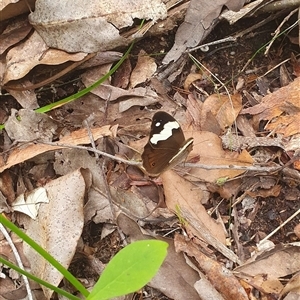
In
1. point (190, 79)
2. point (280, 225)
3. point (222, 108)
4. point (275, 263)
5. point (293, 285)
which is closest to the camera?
point (293, 285)

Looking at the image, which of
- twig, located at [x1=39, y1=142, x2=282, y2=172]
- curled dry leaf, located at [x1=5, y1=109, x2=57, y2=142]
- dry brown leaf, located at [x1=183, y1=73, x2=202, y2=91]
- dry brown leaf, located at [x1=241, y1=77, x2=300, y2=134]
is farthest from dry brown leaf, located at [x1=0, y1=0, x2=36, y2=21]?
dry brown leaf, located at [x1=241, y1=77, x2=300, y2=134]

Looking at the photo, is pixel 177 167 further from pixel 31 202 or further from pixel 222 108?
pixel 31 202

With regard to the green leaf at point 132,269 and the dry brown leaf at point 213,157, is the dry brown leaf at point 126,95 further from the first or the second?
the green leaf at point 132,269

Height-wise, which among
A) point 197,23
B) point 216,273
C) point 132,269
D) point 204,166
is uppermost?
point 132,269

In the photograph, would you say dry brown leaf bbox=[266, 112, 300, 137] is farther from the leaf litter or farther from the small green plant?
the small green plant

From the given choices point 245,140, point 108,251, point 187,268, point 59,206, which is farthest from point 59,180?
point 245,140

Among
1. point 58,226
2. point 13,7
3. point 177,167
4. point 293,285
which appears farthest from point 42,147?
point 293,285

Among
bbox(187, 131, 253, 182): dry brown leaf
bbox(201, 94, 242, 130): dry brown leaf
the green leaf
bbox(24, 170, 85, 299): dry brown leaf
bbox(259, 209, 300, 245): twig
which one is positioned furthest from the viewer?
bbox(201, 94, 242, 130): dry brown leaf
